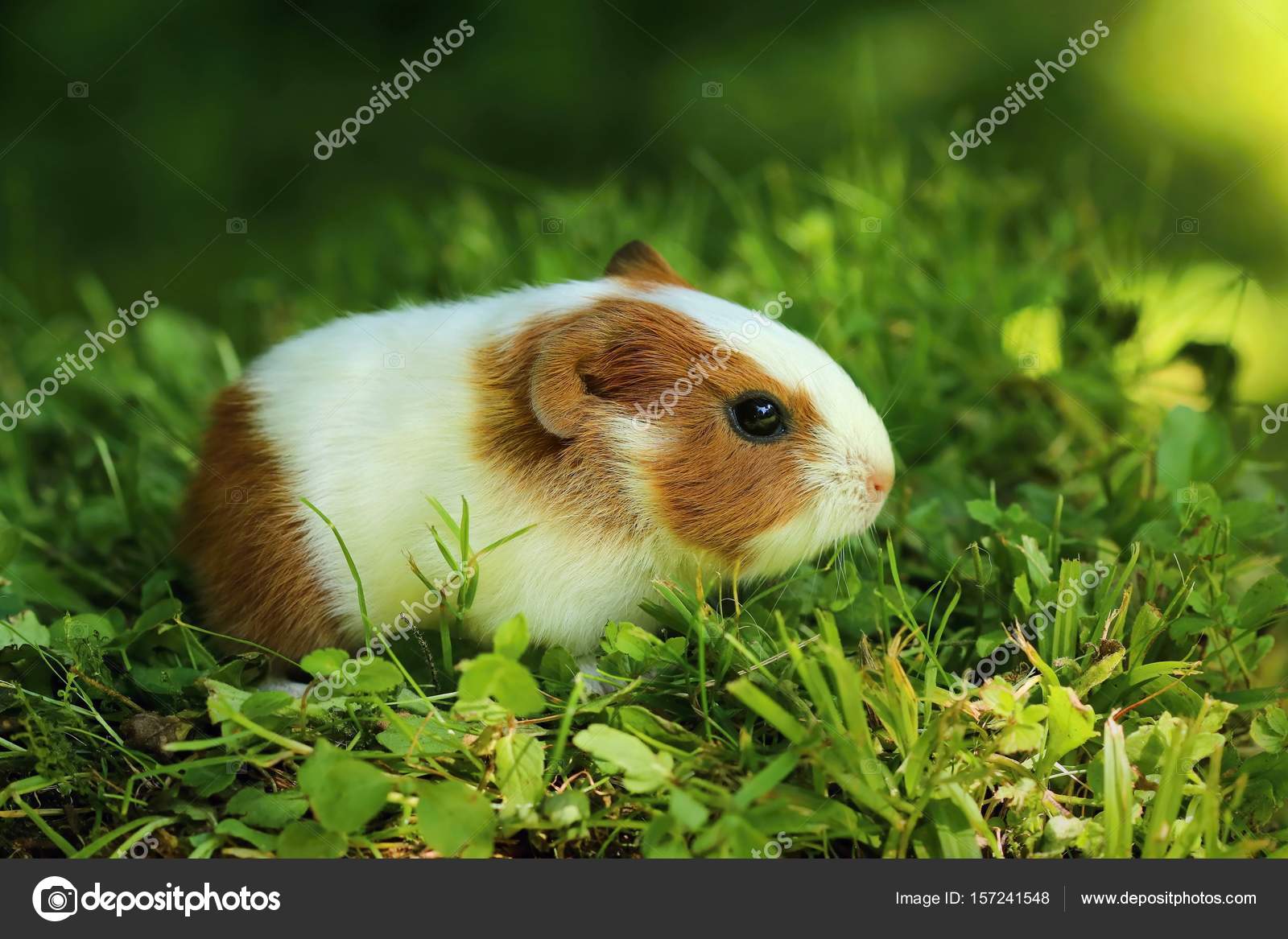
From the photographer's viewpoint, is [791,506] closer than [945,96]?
Yes

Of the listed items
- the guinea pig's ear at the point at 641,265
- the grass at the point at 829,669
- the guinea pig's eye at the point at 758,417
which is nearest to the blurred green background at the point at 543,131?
the grass at the point at 829,669

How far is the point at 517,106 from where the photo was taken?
6.91 metres

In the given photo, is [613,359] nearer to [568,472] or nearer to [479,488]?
[568,472]

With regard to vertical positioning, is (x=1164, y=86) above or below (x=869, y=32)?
below

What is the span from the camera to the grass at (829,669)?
209 centimetres

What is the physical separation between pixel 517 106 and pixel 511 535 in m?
5.08

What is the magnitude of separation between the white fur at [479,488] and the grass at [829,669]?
0.11 m

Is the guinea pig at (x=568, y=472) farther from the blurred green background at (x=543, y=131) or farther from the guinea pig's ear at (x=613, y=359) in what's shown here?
the blurred green background at (x=543, y=131)

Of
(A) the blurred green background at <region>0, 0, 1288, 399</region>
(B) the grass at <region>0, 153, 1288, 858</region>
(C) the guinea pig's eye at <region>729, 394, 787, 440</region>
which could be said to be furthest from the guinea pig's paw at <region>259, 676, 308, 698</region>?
(A) the blurred green background at <region>0, 0, 1288, 399</region>

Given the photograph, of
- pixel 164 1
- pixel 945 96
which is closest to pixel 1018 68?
pixel 945 96

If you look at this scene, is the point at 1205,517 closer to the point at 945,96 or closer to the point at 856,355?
the point at 856,355
